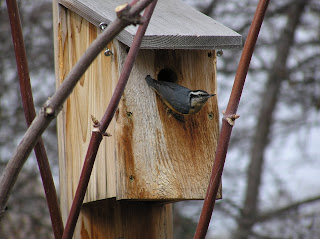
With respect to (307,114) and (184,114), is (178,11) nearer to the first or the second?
(184,114)

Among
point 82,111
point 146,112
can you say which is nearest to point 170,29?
point 146,112

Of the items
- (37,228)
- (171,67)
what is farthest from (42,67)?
(171,67)

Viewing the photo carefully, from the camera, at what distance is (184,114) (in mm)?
2951

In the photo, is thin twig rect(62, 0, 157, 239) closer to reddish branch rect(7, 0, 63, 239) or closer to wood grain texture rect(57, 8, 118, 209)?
reddish branch rect(7, 0, 63, 239)

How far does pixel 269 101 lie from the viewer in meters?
7.12

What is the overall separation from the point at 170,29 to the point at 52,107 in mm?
1651

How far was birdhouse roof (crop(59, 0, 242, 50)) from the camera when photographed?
107 inches

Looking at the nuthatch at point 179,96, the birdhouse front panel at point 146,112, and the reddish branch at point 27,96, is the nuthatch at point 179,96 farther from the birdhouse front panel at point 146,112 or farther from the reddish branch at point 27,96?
the reddish branch at point 27,96

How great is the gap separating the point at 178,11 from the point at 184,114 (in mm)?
692

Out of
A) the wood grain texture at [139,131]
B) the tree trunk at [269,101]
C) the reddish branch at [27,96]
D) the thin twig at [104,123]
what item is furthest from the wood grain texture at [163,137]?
the tree trunk at [269,101]

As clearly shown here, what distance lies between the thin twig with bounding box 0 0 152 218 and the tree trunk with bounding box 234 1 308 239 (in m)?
5.86

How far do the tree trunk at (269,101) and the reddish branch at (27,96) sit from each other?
528 centimetres

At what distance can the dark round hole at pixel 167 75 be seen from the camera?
3.07 m

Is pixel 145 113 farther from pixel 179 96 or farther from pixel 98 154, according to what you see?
pixel 98 154
